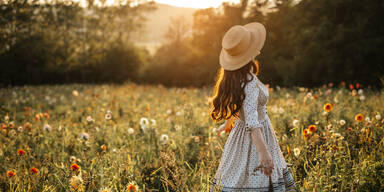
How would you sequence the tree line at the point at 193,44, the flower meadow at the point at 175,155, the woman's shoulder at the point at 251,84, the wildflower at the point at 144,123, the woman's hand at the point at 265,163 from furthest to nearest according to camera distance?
the tree line at the point at 193,44, the wildflower at the point at 144,123, the flower meadow at the point at 175,155, the woman's shoulder at the point at 251,84, the woman's hand at the point at 265,163

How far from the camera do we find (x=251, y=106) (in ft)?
6.98

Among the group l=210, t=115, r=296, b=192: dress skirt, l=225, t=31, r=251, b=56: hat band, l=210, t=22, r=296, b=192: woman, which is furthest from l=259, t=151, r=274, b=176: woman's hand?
l=225, t=31, r=251, b=56: hat band

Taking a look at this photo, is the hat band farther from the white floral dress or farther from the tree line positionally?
the tree line

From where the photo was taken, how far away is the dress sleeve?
6.82ft

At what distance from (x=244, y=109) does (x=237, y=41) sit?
54 centimetres

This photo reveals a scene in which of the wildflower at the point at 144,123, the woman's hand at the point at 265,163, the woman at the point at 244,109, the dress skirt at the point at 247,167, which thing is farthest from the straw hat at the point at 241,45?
the wildflower at the point at 144,123

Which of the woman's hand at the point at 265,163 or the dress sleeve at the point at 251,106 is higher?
the dress sleeve at the point at 251,106

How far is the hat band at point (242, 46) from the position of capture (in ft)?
7.38

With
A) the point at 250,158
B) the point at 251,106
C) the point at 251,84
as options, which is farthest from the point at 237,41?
the point at 250,158

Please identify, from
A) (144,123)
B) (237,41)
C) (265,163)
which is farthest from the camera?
(144,123)

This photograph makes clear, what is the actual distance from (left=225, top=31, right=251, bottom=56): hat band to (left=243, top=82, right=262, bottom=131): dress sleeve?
276mm

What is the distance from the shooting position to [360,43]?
11.9 metres

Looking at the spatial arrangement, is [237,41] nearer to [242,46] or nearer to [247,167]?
[242,46]

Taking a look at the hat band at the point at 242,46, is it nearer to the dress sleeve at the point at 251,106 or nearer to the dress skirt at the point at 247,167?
the dress sleeve at the point at 251,106
